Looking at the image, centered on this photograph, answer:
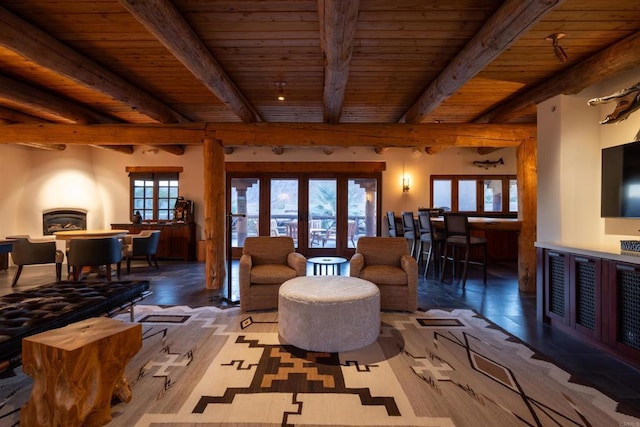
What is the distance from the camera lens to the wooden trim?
23.0 feet

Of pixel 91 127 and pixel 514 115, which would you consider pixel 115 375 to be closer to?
pixel 91 127

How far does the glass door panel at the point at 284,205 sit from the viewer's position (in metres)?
7.18

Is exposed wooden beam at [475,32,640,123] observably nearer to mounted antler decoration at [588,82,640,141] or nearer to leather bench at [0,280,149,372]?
mounted antler decoration at [588,82,640,141]

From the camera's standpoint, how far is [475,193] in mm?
7062

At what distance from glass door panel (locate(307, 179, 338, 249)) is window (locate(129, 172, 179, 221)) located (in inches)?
129

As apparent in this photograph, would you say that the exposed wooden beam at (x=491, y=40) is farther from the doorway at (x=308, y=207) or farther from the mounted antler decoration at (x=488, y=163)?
the mounted antler decoration at (x=488, y=163)

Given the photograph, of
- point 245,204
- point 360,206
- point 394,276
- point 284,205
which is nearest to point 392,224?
point 360,206

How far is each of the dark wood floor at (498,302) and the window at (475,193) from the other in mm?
1578

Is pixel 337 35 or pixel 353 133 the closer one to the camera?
pixel 337 35

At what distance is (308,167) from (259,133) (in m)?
2.67

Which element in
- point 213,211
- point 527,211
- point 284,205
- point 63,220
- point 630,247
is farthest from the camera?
point 284,205

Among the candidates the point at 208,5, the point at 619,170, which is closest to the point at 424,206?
the point at 619,170

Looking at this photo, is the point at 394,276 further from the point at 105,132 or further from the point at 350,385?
the point at 105,132

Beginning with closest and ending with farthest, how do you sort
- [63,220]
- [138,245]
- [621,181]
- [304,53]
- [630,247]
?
[630,247] → [621,181] → [304,53] → [138,245] → [63,220]
